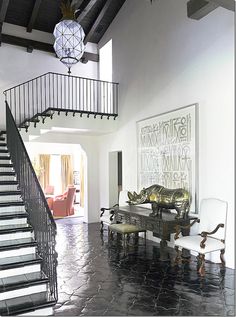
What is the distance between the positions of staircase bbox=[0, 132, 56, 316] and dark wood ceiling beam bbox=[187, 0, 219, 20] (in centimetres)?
409

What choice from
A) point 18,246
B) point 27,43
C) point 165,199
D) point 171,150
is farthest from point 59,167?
point 18,246

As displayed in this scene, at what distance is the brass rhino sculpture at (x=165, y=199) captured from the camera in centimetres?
512

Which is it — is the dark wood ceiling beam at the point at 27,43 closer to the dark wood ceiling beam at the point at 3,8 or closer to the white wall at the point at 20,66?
the white wall at the point at 20,66

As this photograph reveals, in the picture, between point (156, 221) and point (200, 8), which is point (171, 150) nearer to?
point (156, 221)

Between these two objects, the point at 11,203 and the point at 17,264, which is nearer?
the point at 17,264

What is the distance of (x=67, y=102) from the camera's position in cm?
914

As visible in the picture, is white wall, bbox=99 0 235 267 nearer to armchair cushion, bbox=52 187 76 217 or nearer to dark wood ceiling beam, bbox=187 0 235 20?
dark wood ceiling beam, bbox=187 0 235 20

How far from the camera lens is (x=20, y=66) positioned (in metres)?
8.56

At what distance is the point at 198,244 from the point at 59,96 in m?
6.54

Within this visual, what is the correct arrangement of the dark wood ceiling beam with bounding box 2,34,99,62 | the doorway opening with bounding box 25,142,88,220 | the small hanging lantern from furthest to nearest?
the doorway opening with bounding box 25,142,88,220 < the dark wood ceiling beam with bounding box 2,34,99,62 < the small hanging lantern

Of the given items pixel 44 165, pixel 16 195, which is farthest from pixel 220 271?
pixel 44 165

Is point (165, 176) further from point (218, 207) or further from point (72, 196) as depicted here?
point (72, 196)

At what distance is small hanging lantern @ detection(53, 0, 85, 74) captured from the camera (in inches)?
171

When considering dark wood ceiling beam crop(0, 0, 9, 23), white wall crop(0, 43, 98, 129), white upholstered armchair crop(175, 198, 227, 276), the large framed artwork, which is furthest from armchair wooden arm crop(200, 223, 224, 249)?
dark wood ceiling beam crop(0, 0, 9, 23)
